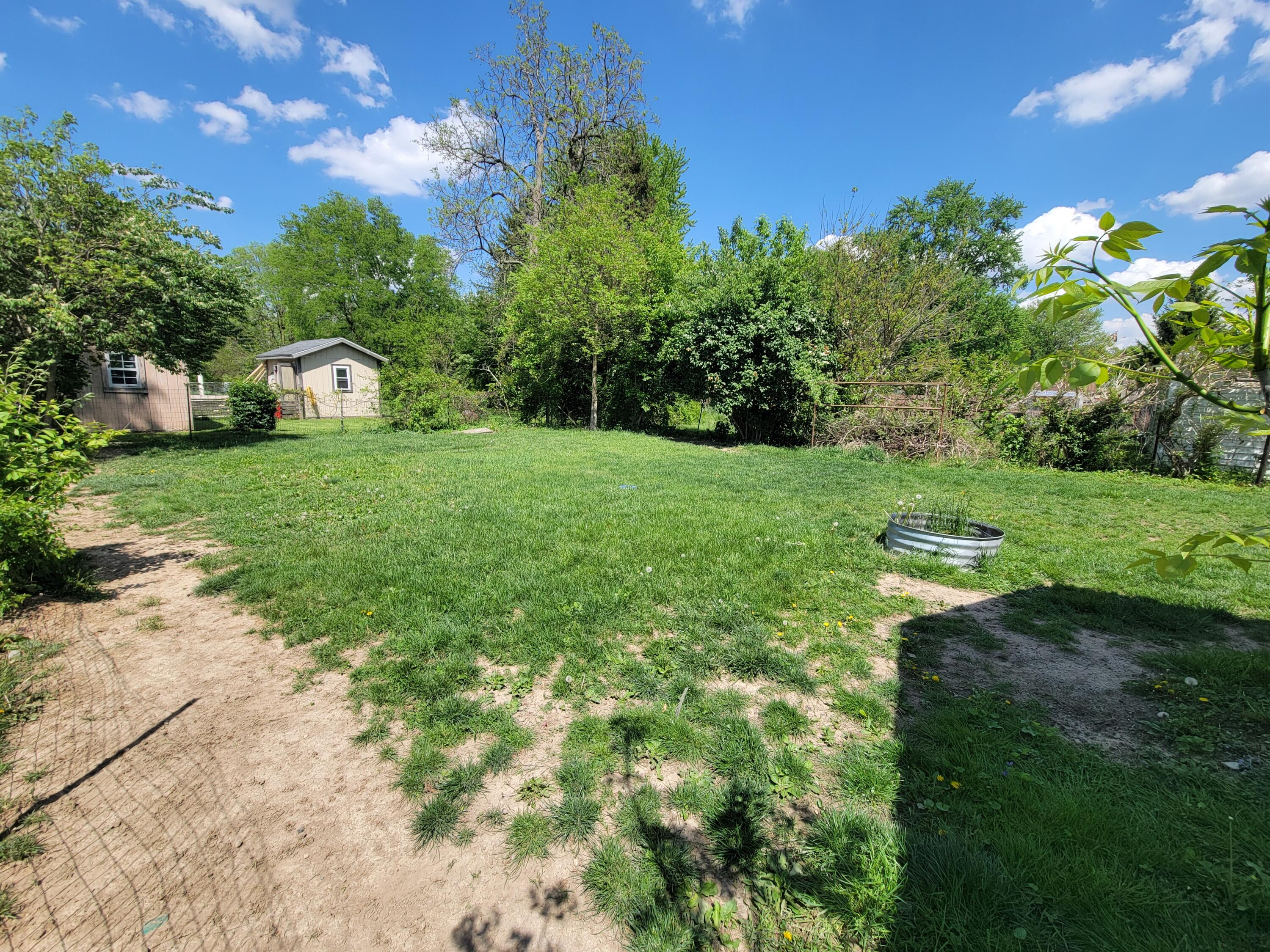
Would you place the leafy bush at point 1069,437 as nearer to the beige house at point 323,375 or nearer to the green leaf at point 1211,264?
the green leaf at point 1211,264

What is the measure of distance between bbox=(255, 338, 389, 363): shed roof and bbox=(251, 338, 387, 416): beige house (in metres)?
0.03

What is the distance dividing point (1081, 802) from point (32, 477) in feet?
19.1

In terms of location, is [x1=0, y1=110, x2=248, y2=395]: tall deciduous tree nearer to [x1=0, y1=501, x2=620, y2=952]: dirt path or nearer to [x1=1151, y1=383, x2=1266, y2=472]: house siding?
[x1=0, y1=501, x2=620, y2=952]: dirt path

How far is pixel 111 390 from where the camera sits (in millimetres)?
15141

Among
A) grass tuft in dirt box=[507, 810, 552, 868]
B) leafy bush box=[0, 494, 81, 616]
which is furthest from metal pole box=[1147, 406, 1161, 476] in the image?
leafy bush box=[0, 494, 81, 616]

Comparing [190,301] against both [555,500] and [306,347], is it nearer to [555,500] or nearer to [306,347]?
[555,500]

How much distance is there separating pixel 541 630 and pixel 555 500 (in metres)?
3.43

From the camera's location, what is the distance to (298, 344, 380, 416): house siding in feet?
83.0

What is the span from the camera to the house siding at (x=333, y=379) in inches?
997

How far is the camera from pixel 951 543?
4.77 metres

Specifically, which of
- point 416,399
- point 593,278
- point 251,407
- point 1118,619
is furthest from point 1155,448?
point 251,407

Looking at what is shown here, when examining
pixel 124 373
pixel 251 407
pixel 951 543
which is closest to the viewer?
pixel 951 543

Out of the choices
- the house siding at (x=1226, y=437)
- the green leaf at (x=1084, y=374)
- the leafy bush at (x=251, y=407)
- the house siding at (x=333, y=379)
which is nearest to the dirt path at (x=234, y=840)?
the green leaf at (x=1084, y=374)

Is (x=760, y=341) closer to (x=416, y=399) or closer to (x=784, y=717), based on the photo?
(x=416, y=399)
